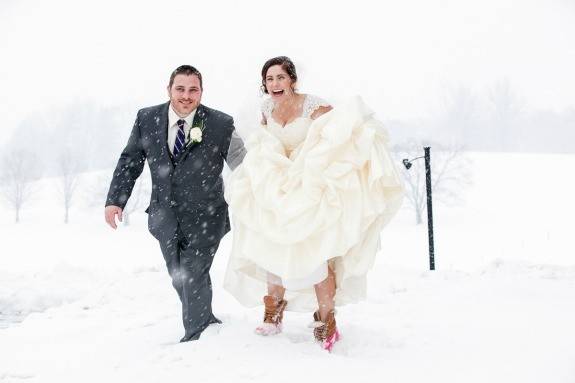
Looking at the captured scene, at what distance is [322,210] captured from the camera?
366 cm

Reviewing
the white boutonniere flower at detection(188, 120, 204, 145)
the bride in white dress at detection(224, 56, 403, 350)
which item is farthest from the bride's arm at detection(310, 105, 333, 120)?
the white boutonniere flower at detection(188, 120, 204, 145)

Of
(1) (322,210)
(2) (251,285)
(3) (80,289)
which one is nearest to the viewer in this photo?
(1) (322,210)

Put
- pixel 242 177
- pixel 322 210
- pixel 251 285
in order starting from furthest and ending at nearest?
1. pixel 251 285
2. pixel 242 177
3. pixel 322 210

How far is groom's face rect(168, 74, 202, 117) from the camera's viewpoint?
13.7 ft

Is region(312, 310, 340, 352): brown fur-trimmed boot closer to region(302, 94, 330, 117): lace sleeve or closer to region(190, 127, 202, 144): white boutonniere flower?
region(302, 94, 330, 117): lace sleeve

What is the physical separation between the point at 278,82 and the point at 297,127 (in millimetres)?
392

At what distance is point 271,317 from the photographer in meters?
4.23

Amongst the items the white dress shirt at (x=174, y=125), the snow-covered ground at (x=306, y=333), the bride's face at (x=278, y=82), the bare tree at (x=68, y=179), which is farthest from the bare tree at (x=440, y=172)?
the white dress shirt at (x=174, y=125)

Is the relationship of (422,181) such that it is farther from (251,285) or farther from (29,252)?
(251,285)

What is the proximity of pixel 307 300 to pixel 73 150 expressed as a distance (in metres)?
62.5

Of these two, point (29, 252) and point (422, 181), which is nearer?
point (29, 252)

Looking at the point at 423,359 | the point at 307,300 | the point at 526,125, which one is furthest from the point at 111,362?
the point at 526,125

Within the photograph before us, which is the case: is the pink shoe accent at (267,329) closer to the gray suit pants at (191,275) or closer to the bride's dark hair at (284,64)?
the gray suit pants at (191,275)

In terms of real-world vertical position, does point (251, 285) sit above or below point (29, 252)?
above
